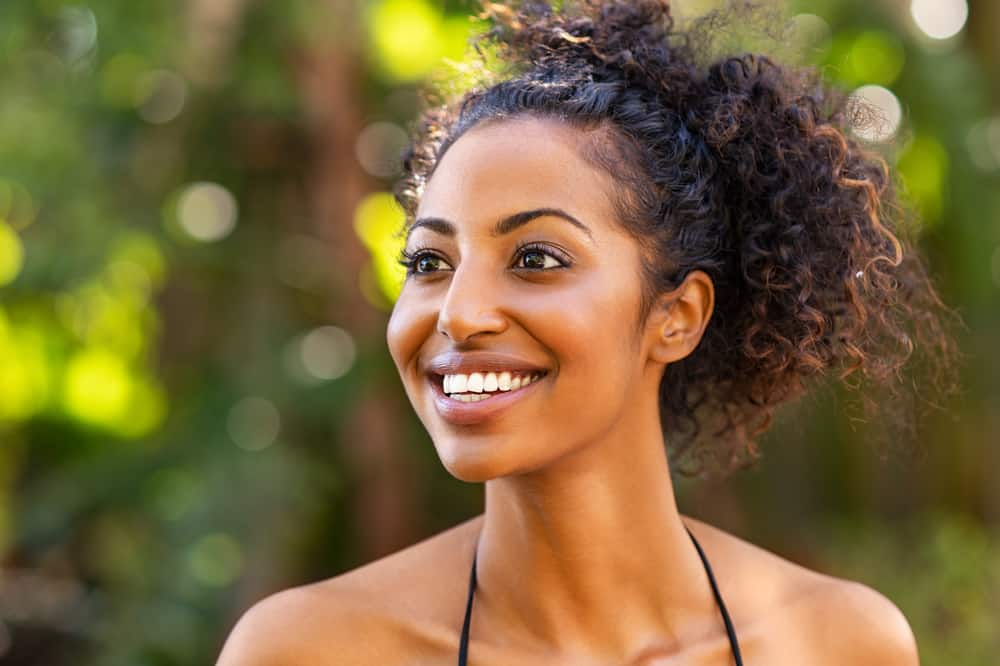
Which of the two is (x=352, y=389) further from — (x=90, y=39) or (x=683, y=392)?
(x=683, y=392)

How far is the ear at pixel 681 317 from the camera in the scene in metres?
2.38

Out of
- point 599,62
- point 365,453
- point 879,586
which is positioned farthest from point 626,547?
point 879,586

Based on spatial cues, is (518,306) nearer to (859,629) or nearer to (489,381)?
(489,381)

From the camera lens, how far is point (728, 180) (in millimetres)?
2527

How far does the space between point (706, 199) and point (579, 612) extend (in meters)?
0.83

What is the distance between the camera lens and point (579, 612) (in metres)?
2.40

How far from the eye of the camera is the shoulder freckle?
260 cm

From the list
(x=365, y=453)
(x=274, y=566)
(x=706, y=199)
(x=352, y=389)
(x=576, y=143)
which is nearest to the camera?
(x=576, y=143)

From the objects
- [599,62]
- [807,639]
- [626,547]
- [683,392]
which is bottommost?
[807,639]

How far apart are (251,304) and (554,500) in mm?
3117

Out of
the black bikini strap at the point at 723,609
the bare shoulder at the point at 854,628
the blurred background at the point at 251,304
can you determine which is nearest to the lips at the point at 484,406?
the black bikini strap at the point at 723,609

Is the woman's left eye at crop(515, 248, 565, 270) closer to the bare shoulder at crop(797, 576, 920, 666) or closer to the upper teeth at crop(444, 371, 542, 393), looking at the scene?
the upper teeth at crop(444, 371, 542, 393)

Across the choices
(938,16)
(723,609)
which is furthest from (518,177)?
(938,16)

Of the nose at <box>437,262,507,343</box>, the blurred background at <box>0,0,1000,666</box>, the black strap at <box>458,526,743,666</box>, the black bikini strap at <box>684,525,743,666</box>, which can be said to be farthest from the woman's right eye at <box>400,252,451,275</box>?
the blurred background at <box>0,0,1000,666</box>
